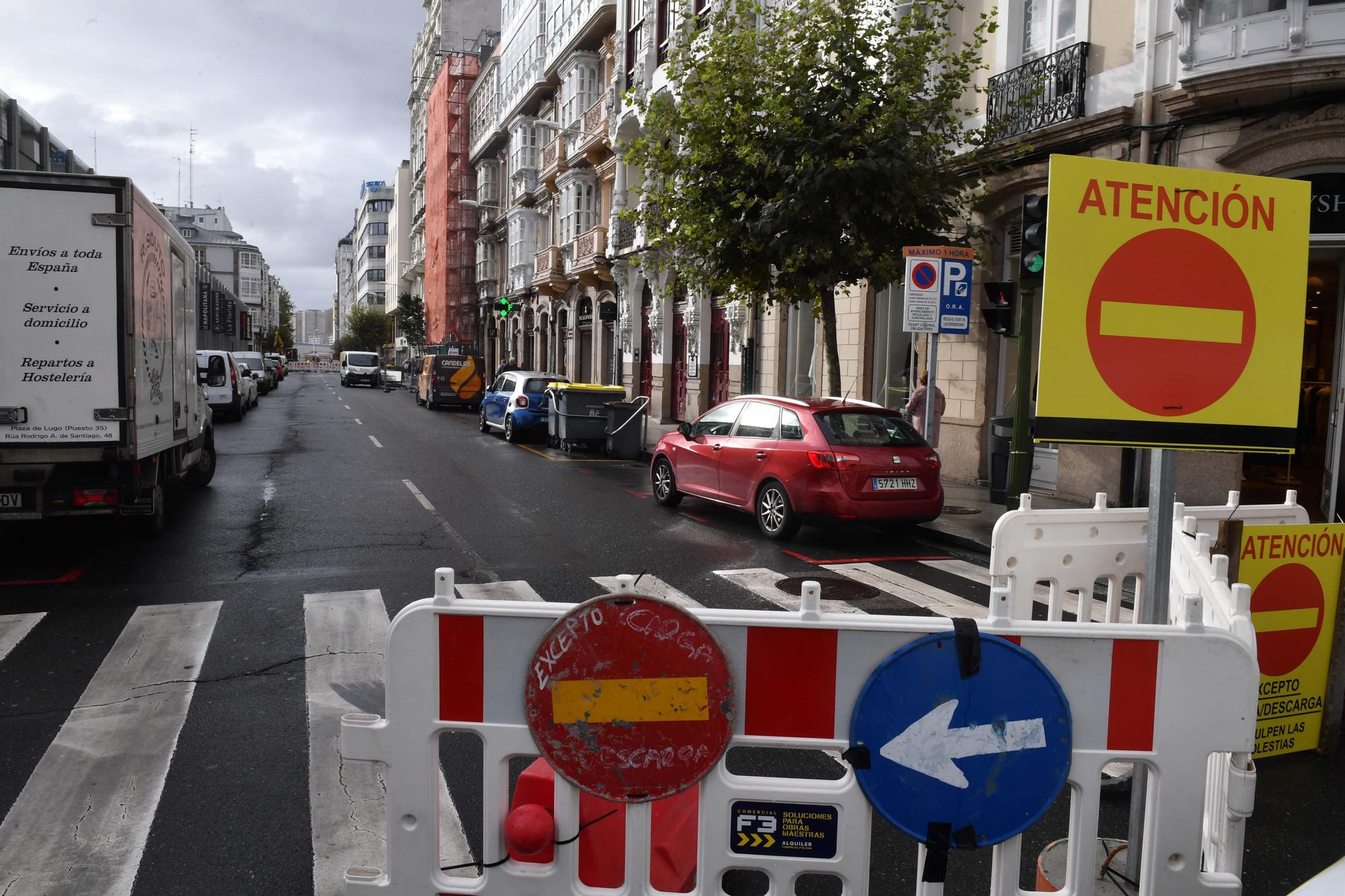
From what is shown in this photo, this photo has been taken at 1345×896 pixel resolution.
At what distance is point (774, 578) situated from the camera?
8609mm

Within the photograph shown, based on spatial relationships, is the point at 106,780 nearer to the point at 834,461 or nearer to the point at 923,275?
the point at 834,461

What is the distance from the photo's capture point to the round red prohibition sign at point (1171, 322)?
311 cm

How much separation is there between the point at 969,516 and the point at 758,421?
3.05 meters

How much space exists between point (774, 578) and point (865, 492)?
6.86 ft

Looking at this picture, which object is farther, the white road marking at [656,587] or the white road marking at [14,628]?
the white road marking at [656,587]

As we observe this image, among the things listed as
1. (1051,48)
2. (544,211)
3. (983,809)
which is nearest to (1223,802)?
(983,809)

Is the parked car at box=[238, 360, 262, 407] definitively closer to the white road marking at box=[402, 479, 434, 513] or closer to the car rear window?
the white road marking at box=[402, 479, 434, 513]

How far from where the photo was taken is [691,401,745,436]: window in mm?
11977

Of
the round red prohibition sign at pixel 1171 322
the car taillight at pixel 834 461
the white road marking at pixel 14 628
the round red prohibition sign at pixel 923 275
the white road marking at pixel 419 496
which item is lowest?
the white road marking at pixel 14 628

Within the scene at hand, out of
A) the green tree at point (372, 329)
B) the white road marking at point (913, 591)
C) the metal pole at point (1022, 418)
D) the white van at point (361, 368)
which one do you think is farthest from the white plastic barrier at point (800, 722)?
the green tree at point (372, 329)

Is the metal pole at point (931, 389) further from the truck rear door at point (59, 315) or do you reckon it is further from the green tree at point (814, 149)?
the truck rear door at point (59, 315)

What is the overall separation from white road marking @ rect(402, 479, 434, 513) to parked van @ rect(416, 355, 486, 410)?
2253cm

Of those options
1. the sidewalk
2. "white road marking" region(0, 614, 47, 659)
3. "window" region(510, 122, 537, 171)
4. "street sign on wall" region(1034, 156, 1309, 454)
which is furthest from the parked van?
"street sign on wall" region(1034, 156, 1309, 454)

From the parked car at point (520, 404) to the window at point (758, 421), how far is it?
11.0 metres
